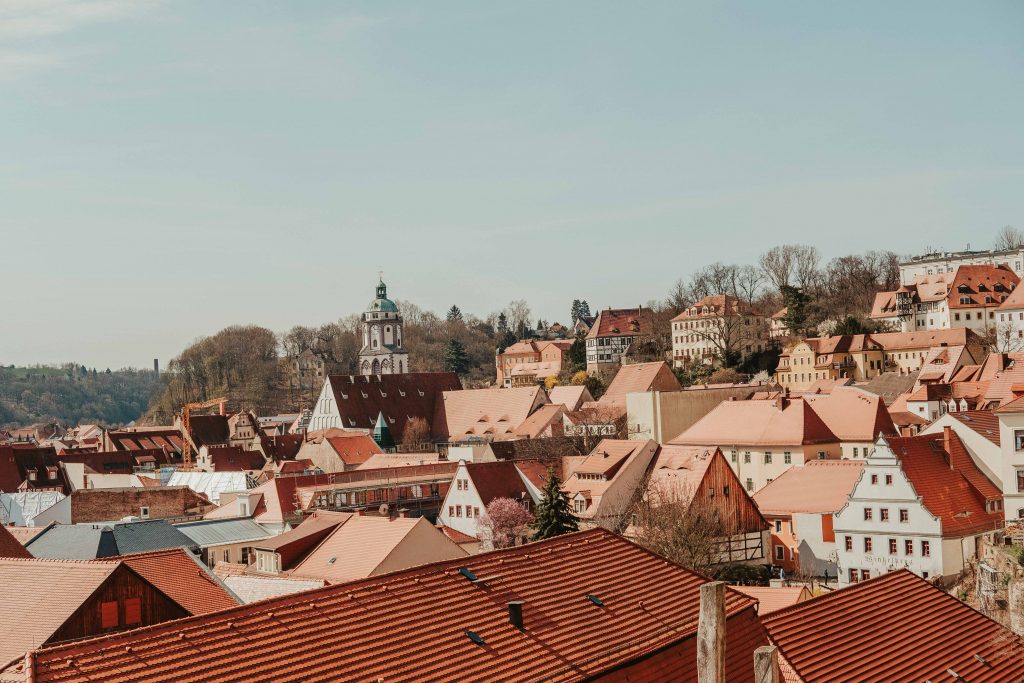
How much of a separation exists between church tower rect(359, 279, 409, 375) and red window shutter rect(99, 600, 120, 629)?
4323 inches

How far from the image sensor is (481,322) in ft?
576

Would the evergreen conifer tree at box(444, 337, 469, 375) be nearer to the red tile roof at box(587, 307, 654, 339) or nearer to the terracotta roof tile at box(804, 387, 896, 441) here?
the red tile roof at box(587, 307, 654, 339)

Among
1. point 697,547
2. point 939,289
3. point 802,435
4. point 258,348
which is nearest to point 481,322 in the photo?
point 258,348

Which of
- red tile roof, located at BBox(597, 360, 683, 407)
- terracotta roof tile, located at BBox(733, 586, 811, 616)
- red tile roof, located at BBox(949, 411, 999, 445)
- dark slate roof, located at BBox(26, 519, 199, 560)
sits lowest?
terracotta roof tile, located at BBox(733, 586, 811, 616)

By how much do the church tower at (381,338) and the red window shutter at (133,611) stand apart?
109m

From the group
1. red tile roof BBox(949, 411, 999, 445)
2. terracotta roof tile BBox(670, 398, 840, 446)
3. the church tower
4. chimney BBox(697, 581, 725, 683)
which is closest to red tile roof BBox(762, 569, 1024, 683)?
chimney BBox(697, 581, 725, 683)

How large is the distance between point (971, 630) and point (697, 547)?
20786 millimetres

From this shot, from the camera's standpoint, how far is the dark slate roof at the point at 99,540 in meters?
32.8

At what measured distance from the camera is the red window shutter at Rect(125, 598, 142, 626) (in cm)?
2167

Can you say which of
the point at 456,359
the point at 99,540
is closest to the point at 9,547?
the point at 99,540

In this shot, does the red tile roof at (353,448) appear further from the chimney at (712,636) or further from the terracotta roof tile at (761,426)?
the chimney at (712,636)

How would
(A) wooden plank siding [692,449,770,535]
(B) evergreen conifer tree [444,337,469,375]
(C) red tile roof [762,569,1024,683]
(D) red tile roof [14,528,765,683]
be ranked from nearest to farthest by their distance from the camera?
(D) red tile roof [14,528,765,683] < (C) red tile roof [762,569,1024,683] < (A) wooden plank siding [692,449,770,535] < (B) evergreen conifer tree [444,337,469,375]

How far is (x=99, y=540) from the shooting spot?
32938 millimetres

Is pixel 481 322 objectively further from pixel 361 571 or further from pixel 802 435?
pixel 361 571
